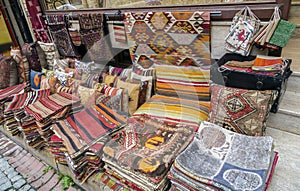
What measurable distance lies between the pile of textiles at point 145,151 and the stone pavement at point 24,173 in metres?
0.67

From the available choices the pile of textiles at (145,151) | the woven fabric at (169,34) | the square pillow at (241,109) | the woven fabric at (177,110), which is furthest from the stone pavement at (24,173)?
the woven fabric at (169,34)

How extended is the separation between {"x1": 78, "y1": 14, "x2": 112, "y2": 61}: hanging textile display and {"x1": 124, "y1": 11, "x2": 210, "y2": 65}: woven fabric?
0.47m

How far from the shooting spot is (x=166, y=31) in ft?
7.27

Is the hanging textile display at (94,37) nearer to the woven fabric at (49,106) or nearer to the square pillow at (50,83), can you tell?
the square pillow at (50,83)

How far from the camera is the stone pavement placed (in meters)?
2.06

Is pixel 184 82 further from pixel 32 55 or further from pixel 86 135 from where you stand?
pixel 32 55

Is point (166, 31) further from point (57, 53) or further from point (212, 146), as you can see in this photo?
point (57, 53)

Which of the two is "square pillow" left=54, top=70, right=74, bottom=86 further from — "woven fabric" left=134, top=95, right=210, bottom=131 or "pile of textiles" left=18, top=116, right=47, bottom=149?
"woven fabric" left=134, top=95, right=210, bottom=131

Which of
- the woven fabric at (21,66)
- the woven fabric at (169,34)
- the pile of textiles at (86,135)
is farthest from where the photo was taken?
the woven fabric at (21,66)

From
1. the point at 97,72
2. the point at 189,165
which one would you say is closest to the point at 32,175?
the point at 97,72

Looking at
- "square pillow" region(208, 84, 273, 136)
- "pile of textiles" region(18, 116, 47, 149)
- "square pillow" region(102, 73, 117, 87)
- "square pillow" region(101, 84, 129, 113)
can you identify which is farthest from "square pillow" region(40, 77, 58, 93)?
"square pillow" region(208, 84, 273, 136)

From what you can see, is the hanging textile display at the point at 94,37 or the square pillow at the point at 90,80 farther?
the hanging textile display at the point at 94,37

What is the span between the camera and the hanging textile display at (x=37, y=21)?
3.50 metres

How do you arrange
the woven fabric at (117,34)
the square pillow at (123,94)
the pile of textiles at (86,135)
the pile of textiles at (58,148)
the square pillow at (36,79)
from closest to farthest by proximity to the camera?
the pile of textiles at (86,135)
the pile of textiles at (58,148)
the square pillow at (123,94)
the woven fabric at (117,34)
the square pillow at (36,79)
